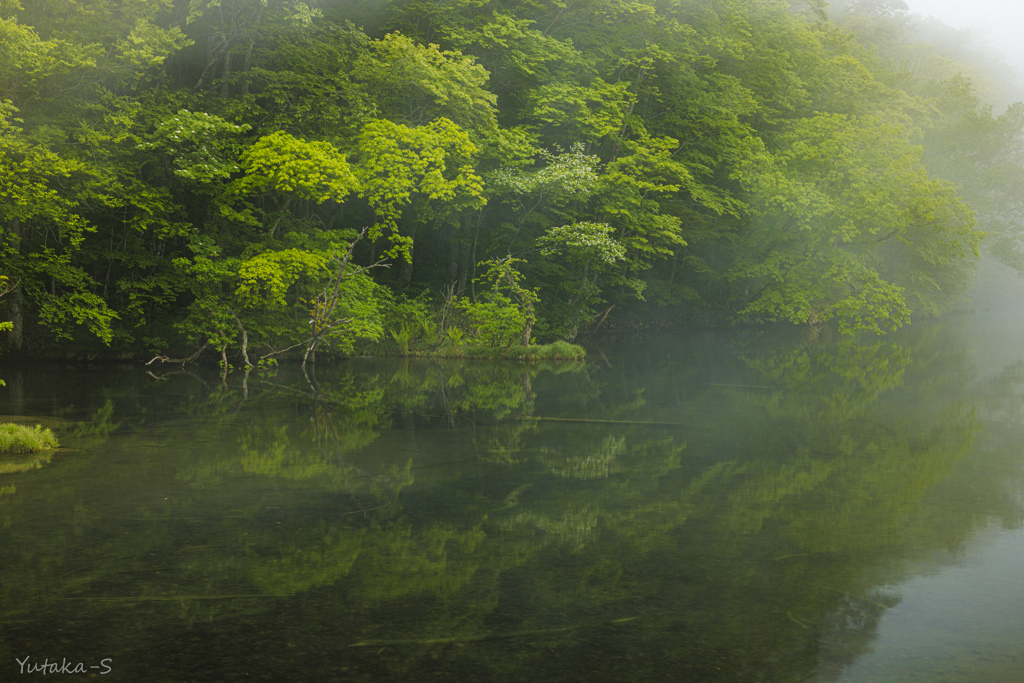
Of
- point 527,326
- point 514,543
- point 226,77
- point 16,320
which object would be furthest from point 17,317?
point 514,543

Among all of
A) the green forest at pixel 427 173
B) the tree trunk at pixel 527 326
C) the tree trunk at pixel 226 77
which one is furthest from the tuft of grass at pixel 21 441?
the tree trunk at pixel 527 326

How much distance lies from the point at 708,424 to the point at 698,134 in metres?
21.7

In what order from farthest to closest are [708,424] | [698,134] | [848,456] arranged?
1. [698,134]
2. [708,424]
3. [848,456]

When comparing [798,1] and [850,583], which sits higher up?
[798,1]

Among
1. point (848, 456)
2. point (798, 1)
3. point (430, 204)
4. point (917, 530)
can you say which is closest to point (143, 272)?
point (430, 204)

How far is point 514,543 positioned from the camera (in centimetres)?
674

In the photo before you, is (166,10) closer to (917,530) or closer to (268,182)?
(268,182)

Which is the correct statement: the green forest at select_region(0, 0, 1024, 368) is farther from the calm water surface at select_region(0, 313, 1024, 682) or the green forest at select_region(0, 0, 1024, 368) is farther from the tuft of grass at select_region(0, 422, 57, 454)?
the tuft of grass at select_region(0, 422, 57, 454)

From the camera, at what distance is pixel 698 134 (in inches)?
1260

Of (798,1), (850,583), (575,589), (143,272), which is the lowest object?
(143,272)

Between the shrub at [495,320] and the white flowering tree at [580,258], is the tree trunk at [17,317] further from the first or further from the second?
the white flowering tree at [580,258]

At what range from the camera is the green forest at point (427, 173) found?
18.7 m

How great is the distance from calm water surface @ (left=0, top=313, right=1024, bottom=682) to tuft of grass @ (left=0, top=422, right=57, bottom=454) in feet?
1.15

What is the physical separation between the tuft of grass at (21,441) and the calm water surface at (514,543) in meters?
0.35
